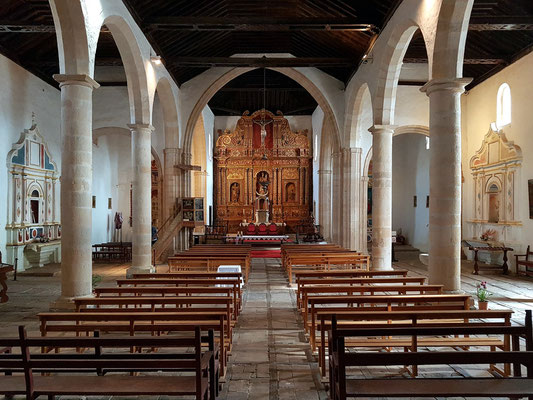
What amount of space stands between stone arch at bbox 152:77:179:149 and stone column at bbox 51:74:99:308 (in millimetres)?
8045

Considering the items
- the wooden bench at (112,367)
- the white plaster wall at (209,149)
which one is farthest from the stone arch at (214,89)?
the wooden bench at (112,367)

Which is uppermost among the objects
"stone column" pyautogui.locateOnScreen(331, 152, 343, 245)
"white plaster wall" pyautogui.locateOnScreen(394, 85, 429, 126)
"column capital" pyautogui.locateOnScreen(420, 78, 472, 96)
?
"white plaster wall" pyautogui.locateOnScreen(394, 85, 429, 126)

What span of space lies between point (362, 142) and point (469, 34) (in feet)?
19.1

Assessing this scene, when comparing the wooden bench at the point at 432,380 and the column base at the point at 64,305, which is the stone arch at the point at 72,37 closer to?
the column base at the point at 64,305

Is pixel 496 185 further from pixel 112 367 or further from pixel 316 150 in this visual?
pixel 112 367

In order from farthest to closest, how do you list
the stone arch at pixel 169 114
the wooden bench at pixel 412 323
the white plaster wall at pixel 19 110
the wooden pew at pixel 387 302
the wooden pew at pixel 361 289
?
the stone arch at pixel 169 114 → the white plaster wall at pixel 19 110 → the wooden pew at pixel 361 289 → the wooden pew at pixel 387 302 → the wooden bench at pixel 412 323

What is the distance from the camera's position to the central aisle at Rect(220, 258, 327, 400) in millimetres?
4613

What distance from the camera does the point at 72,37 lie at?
799cm

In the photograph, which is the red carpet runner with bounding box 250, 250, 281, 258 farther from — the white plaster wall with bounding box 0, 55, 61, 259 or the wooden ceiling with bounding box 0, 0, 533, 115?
the white plaster wall with bounding box 0, 55, 61, 259

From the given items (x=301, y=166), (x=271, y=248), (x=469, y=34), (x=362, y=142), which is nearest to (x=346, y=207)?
(x=362, y=142)

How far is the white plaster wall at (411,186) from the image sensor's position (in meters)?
22.7

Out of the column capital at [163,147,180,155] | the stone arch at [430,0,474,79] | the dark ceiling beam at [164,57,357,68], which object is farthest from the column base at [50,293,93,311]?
the column capital at [163,147,180,155]

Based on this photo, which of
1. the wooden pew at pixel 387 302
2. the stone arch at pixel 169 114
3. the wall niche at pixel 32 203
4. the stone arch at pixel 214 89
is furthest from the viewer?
the stone arch at pixel 214 89

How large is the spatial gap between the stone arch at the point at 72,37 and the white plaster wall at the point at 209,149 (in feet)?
53.4
